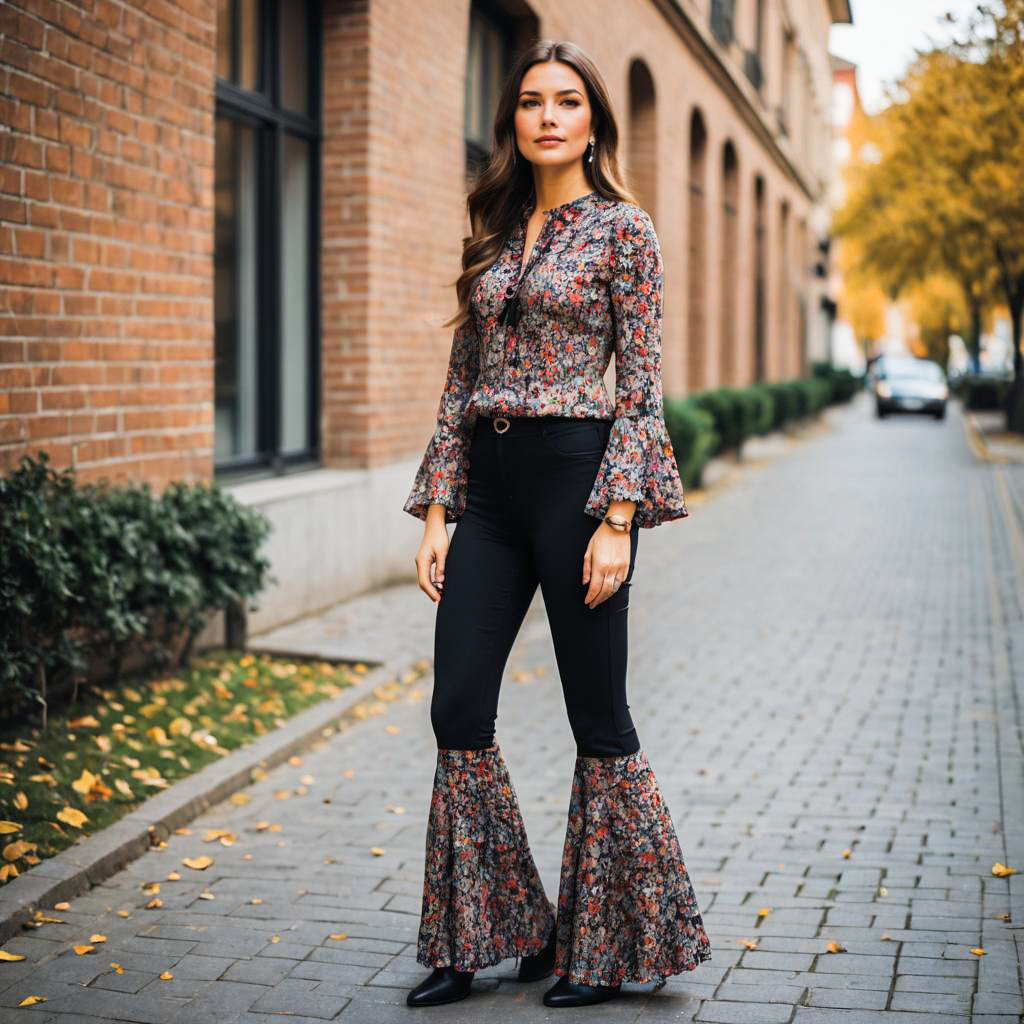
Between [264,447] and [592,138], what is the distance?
6.30 m

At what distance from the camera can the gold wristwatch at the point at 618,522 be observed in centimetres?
326

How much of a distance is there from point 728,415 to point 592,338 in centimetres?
1902

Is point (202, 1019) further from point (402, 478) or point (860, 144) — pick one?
point (860, 144)

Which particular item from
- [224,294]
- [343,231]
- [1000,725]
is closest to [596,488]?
[1000,725]

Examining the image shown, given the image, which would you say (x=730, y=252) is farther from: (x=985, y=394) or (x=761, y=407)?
(x=985, y=394)

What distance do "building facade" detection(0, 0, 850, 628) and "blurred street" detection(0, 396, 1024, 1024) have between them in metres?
1.42

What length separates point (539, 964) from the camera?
12.0 ft

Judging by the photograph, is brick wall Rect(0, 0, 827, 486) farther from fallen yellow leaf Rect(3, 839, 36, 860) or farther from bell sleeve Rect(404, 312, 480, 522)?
fallen yellow leaf Rect(3, 839, 36, 860)

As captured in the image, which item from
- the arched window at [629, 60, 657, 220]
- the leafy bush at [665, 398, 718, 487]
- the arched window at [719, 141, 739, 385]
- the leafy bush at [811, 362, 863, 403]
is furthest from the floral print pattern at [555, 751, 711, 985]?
the leafy bush at [811, 362, 863, 403]

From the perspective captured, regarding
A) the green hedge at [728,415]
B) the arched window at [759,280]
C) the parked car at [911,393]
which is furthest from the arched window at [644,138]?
the parked car at [911,393]

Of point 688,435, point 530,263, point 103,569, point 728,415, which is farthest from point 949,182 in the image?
point 530,263

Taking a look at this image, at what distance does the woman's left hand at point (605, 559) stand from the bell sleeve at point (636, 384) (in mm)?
52

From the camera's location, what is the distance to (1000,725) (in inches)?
262

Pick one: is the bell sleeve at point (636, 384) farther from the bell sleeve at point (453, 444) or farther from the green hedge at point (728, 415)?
the green hedge at point (728, 415)
